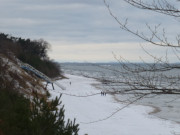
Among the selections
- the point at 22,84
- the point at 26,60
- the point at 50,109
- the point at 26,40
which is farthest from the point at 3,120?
the point at 26,40

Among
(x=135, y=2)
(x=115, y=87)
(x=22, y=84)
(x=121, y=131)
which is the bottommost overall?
(x=121, y=131)

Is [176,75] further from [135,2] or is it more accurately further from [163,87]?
[135,2]

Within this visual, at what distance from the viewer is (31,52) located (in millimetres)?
81562

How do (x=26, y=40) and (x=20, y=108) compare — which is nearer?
(x=20, y=108)

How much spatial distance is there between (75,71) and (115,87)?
0.91 meters

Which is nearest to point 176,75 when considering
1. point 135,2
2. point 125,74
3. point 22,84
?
point 125,74

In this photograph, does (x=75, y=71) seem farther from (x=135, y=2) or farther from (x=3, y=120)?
(x=3, y=120)

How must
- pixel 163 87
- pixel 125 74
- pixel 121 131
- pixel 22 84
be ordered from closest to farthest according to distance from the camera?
1. pixel 163 87
2. pixel 125 74
3. pixel 121 131
4. pixel 22 84

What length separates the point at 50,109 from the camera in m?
7.96

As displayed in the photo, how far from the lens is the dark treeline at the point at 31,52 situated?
62.7 metres

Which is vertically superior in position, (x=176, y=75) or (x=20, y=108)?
(x=176, y=75)

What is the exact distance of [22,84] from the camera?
27.9 meters

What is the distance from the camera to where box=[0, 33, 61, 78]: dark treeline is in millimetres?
62656

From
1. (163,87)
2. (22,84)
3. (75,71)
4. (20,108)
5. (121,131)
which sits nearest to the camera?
(163,87)
